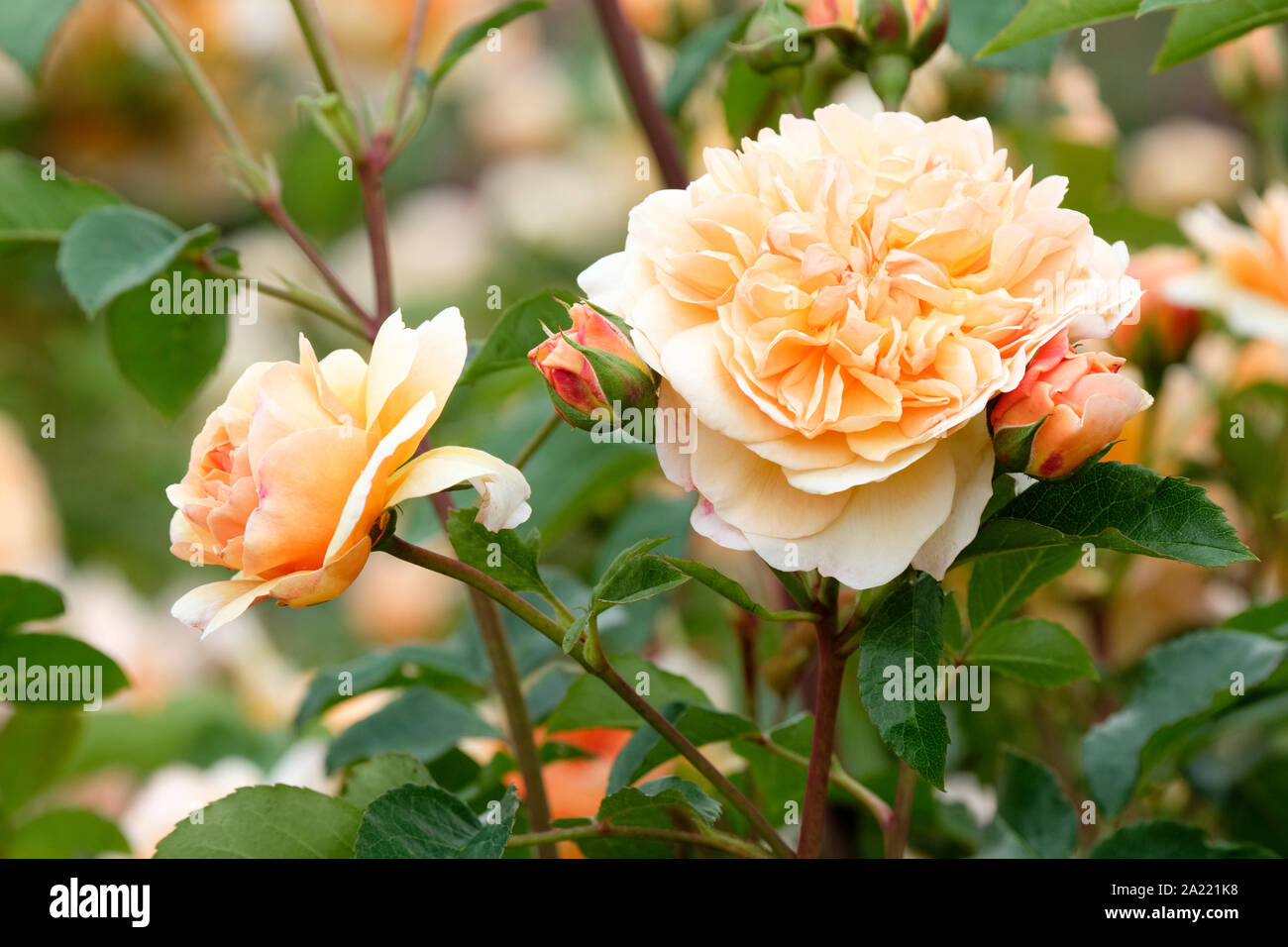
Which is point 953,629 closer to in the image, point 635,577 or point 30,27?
point 635,577

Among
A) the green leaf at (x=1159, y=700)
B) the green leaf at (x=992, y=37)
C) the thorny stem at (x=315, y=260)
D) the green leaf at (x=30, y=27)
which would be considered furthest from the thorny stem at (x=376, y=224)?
the green leaf at (x=1159, y=700)

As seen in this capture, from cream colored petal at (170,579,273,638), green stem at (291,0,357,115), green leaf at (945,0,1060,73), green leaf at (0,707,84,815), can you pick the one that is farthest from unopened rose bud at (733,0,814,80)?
green leaf at (0,707,84,815)

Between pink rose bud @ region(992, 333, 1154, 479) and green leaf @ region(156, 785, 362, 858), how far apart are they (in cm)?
25

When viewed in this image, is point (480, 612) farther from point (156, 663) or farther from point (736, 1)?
point (736, 1)

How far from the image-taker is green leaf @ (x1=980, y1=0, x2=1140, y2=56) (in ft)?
1.34

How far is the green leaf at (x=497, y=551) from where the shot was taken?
1.16 feet

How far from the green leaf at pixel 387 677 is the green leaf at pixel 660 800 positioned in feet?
0.64

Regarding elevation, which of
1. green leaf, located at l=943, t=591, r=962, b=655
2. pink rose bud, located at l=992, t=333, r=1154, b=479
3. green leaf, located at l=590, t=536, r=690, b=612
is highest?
pink rose bud, located at l=992, t=333, r=1154, b=479

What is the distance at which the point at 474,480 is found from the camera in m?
0.35

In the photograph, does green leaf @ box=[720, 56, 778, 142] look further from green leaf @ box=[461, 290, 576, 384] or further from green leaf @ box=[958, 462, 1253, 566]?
green leaf @ box=[958, 462, 1253, 566]

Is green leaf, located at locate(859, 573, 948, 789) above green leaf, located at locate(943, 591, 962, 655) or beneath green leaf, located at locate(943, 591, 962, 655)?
beneath

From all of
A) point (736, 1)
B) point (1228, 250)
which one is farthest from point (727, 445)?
point (736, 1)

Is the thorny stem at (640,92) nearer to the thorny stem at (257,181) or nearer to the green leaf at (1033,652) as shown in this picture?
the thorny stem at (257,181)
